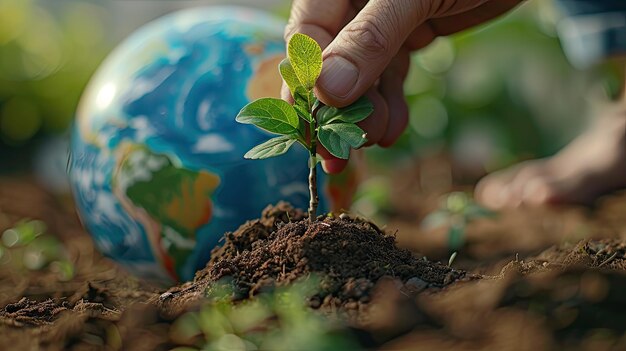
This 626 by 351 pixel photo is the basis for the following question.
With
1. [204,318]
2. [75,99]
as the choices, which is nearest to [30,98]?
[75,99]

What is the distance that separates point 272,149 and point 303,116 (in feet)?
0.35

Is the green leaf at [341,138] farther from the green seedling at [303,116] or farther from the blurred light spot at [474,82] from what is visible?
the blurred light spot at [474,82]

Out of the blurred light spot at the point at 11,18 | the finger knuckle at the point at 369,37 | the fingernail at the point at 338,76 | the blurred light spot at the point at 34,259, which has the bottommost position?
the blurred light spot at the point at 34,259

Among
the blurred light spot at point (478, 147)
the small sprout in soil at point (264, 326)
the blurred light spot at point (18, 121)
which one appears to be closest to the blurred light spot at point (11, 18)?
the blurred light spot at point (18, 121)

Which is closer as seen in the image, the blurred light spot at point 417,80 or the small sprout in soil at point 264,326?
the small sprout in soil at point 264,326

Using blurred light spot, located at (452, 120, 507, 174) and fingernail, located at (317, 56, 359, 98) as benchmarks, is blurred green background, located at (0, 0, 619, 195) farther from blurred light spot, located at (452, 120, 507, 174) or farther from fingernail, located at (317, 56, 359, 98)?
fingernail, located at (317, 56, 359, 98)

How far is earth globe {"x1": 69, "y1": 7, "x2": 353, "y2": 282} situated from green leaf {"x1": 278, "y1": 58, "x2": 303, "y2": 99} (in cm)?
61

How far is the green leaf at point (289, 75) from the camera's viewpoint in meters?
1.65

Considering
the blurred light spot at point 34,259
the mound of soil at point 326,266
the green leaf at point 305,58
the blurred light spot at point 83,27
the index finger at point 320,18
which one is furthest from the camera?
the blurred light spot at point 83,27

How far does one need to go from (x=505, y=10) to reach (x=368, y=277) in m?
1.30

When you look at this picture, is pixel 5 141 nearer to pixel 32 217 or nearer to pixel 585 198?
pixel 32 217

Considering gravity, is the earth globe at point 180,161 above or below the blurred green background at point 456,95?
above

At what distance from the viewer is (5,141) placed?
4504 mm

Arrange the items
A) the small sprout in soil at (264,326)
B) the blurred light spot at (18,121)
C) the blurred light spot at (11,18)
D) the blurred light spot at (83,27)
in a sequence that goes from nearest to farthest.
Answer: the small sprout in soil at (264,326), the blurred light spot at (18,121), the blurred light spot at (11,18), the blurred light spot at (83,27)
